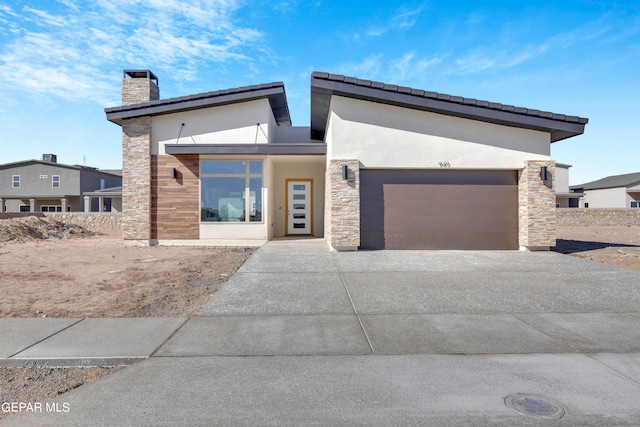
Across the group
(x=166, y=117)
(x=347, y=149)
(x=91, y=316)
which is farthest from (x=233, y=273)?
(x=166, y=117)

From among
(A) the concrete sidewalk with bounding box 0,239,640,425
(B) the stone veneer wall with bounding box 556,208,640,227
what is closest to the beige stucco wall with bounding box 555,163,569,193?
(B) the stone veneer wall with bounding box 556,208,640,227

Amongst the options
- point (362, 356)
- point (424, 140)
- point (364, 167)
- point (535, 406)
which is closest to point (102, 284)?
point (362, 356)

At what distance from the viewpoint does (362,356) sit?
12.6 feet

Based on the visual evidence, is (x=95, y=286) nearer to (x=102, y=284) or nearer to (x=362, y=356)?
(x=102, y=284)

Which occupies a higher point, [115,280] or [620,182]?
[620,182]

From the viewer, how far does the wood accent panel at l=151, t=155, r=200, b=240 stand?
1346cm

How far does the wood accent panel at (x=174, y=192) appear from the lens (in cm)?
1346

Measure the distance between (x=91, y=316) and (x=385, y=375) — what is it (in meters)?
4.36

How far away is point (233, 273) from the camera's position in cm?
816

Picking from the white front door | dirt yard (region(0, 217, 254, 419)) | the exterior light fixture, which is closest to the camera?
dirt yard (region(0, 217, 254, 419))

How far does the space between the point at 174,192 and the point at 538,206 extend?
12.7 m

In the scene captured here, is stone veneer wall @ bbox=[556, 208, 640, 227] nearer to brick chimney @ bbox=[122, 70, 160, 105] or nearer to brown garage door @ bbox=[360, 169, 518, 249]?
brown garage door @ bbox=[360, 169, 518, 249]

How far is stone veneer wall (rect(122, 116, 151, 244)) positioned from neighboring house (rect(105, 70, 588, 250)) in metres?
0.04

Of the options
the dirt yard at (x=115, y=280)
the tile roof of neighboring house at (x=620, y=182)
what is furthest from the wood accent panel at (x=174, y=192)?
the tile roof of neighboring house at (x=620, y=182)
